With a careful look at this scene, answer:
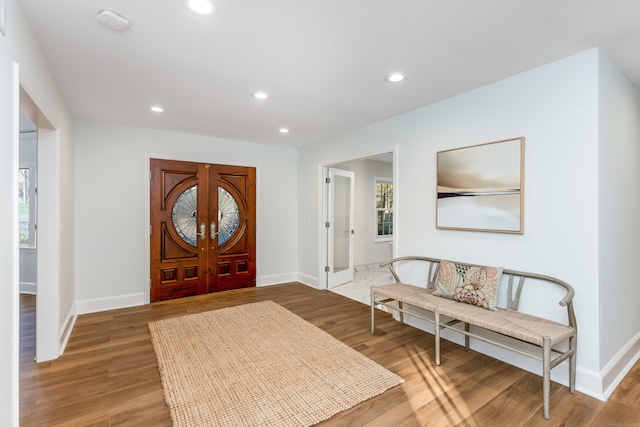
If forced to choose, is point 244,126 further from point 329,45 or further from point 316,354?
point 316,354

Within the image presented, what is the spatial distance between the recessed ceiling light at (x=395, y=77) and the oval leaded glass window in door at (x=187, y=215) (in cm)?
325

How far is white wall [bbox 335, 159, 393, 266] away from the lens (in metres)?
6.39

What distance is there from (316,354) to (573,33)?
9.84 ft

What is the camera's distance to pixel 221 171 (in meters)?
4.80

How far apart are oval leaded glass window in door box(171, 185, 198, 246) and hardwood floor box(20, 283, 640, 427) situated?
1.47 m

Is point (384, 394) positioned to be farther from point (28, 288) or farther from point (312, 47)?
point (28, 288)

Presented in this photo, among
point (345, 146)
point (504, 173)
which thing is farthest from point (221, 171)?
point (504, 173)

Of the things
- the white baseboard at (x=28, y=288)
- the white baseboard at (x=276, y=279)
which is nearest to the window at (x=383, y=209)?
the white baseboard at (x=276, y=279)

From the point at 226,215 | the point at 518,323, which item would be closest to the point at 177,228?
the point at 226,215

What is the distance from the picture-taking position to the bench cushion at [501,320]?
6.58 ft

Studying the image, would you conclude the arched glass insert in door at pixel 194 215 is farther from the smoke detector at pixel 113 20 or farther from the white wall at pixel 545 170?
the white wall at pixel 545 170

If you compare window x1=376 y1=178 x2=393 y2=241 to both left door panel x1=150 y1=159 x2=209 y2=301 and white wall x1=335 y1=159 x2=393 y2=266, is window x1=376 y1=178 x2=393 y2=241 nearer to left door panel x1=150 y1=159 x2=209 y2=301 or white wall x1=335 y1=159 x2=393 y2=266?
white wall x1=335 y1=159 x2=393 y2=266

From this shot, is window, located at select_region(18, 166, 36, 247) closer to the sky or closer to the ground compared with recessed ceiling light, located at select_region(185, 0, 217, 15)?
closer to the ground

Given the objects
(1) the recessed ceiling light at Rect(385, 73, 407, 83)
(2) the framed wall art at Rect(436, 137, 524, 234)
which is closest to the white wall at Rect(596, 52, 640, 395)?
(2) the framed wall art at Rect(436, 137, 524, 234)
